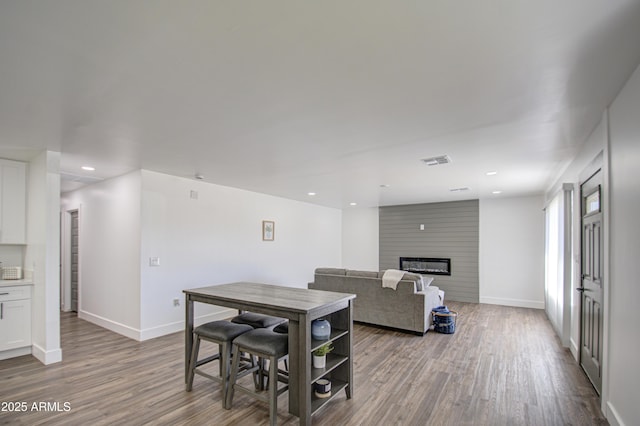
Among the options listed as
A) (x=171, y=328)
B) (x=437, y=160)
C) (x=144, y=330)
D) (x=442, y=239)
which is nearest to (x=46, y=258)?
(x=144, y=330)

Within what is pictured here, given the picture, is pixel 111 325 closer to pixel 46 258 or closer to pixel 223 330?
pixel 46 258

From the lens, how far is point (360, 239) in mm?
9312

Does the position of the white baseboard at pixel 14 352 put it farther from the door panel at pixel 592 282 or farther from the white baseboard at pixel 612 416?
the door panel at pixel 592 282

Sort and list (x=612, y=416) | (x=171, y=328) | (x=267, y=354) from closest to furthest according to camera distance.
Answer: (x=612, y=416)
(x=267, y=354)
(x=171, y=328)

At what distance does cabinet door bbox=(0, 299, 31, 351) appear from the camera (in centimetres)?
376

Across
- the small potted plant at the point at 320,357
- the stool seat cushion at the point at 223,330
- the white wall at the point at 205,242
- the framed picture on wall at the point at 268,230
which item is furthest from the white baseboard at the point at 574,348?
the framed picture on wall at the point at 268,230

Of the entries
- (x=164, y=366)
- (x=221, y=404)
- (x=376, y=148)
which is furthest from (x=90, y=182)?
(x=376, y=148)

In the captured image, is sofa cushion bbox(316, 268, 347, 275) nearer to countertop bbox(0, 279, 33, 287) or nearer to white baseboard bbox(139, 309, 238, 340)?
white baseboard bbox(139, 309, 238, 340)

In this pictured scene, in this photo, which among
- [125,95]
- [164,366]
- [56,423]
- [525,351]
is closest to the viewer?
[125,95]

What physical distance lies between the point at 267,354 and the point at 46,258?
299cm

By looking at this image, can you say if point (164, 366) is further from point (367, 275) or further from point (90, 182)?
point (90, 182)

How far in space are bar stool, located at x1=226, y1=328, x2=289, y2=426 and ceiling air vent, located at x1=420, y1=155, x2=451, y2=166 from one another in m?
2.64

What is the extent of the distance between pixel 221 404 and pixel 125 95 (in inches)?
101

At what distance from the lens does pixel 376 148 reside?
3469mm
